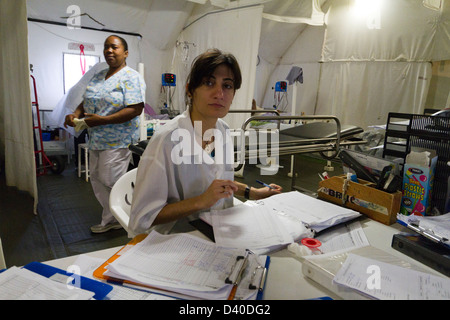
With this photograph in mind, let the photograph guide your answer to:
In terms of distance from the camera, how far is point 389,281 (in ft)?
2.34

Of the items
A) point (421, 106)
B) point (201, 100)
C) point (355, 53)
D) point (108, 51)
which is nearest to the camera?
point (201, 100)

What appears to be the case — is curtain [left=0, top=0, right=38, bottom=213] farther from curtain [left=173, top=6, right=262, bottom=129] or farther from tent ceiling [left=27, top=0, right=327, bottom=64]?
curtain [left=173, top=6, right=262, bottom=129]

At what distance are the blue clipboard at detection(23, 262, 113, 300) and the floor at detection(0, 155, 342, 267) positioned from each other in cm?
153

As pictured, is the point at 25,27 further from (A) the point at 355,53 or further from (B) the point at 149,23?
(A) the point at 355,53

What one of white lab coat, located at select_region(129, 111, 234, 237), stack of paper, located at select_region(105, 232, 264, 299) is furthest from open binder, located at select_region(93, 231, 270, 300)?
white lab coat, located at select_region(129, 111, 234, 237)

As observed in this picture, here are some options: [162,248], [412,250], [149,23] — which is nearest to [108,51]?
[162,248]

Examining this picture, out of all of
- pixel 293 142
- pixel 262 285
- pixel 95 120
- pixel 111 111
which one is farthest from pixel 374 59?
pixel 262 285

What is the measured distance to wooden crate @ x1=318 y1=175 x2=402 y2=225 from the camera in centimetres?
111

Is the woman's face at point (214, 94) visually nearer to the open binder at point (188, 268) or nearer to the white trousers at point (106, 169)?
the open binder at point (188, 268)

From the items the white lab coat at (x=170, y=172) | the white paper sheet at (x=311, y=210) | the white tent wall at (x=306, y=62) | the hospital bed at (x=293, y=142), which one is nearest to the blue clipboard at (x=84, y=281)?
the white lab coat at (x=170, y=172)

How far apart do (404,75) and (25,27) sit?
4653 mm

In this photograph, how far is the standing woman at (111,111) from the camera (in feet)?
7.30

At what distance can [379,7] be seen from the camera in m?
4.38

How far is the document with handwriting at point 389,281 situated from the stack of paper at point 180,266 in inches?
9.2
